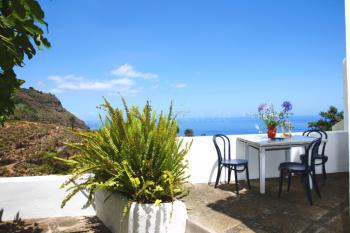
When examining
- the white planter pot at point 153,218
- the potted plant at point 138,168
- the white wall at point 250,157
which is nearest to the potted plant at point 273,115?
the white wall at point 250,157

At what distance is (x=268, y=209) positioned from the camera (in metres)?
3.79

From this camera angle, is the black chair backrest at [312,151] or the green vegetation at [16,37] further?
the black chair backrest at [312,151]

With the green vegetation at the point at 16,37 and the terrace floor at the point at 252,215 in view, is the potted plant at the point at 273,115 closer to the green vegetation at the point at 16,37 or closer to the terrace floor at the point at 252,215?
the terrace floor at the point at 252,215

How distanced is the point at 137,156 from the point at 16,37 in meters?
1.45

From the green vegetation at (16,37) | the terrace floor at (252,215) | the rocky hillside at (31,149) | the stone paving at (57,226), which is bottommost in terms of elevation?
the stone paving at (57,226)

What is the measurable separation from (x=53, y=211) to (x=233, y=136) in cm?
294

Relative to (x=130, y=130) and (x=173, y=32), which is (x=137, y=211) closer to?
(x=130, y=130)

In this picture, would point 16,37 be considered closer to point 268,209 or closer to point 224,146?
point 268,209

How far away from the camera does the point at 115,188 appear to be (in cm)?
300

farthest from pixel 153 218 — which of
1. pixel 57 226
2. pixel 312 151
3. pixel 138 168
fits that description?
pixel 312 151

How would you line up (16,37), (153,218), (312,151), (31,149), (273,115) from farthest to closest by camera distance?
(31,149) → (273,115) → (312,151) → (153,218) → (16,37)

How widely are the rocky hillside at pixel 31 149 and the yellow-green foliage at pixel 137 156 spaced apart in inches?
55.3

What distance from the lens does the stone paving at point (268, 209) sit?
3.19m

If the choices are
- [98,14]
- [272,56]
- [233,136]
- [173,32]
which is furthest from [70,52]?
[272,56]
